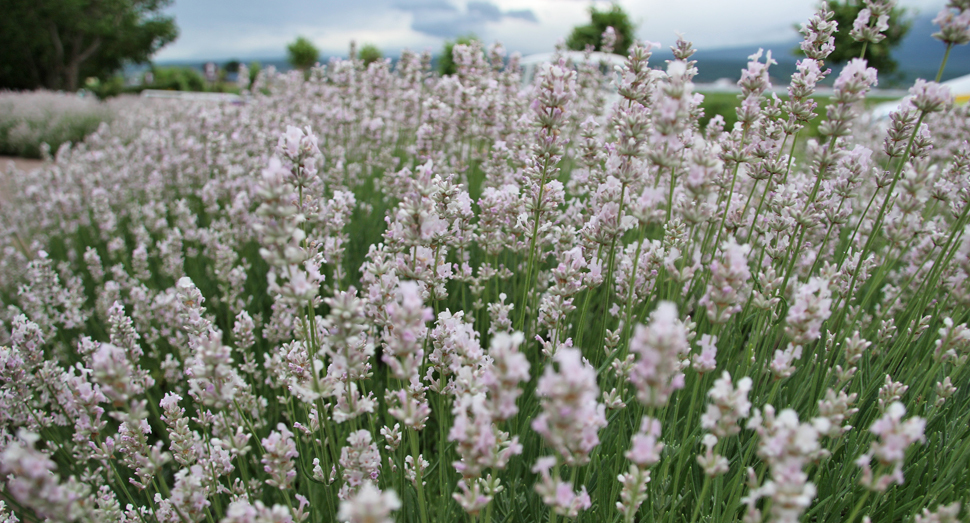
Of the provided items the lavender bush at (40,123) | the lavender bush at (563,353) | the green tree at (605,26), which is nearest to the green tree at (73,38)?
the lavender bush at (40,123)

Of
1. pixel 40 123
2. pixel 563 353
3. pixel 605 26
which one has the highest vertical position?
pixel 605 26

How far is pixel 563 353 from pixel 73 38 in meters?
31.9

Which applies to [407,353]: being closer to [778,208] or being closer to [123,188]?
[778,208]

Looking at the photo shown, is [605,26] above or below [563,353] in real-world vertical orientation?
above

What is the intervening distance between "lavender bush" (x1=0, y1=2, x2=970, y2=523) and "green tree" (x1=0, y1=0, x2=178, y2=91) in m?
26.1

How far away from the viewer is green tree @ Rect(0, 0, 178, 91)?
2191cm

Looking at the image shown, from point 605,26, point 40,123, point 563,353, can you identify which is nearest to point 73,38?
point 40,123

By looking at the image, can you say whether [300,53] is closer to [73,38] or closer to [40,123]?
[73,38]

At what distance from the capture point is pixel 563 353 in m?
0.88

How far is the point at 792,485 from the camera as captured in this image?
2.96 feet

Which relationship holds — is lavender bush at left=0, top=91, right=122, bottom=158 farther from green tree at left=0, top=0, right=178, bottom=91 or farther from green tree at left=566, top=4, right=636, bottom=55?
green tree at left=566, top=4, right=636, bottom=55

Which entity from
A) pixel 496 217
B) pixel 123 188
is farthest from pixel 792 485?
pixel 123 188

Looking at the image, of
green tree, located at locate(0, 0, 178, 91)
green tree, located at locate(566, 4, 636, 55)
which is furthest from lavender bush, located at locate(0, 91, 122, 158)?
green tree, located at locate(566, 4, 636, 55)

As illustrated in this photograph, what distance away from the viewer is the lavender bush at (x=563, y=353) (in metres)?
1.07
